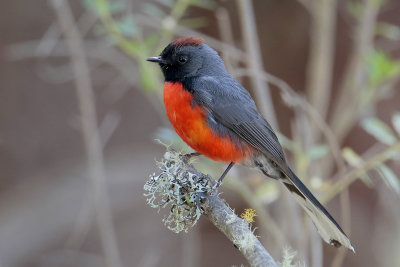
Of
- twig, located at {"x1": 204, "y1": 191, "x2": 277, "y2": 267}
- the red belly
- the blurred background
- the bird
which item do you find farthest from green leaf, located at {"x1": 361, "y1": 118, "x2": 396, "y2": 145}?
the blurred background

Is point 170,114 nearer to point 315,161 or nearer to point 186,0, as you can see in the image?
point 186,0

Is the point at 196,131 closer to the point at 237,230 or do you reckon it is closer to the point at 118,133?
the point at 237,230

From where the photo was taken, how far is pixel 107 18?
389 cm

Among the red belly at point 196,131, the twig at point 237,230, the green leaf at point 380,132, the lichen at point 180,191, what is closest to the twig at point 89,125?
the red belly at point 196,131

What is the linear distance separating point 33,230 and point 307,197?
388 centimetres

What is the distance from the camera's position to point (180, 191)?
2.73 meters

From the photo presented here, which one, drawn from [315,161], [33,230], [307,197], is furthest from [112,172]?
[307,197]

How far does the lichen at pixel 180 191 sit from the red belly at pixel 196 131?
67 cm

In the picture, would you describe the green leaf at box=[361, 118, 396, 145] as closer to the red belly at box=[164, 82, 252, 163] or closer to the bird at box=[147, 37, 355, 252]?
the bird at box=[147, 37, 355, 252]

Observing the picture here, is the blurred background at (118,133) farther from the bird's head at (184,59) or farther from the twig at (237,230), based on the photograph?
the twig at (237,230)

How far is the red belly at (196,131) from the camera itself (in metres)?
3.50

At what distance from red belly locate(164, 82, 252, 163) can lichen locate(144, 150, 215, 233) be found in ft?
2.21

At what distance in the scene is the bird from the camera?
11.5ft

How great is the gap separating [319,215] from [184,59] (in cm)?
125
